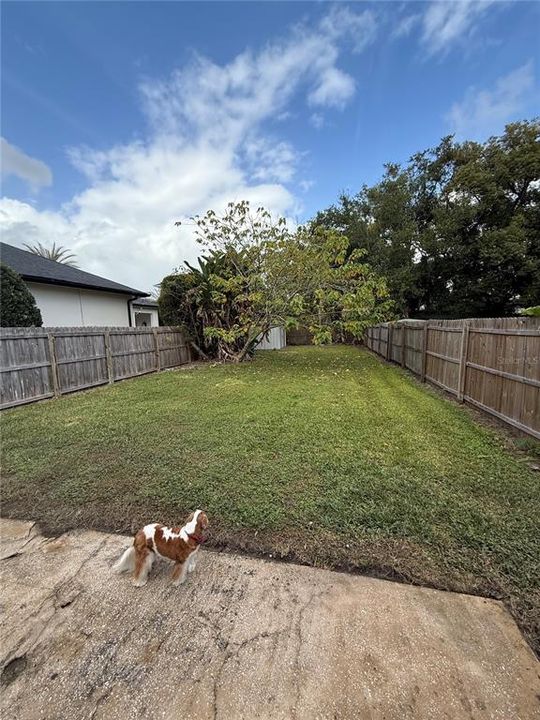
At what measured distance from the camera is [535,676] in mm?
1346

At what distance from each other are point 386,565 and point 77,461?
3184mm

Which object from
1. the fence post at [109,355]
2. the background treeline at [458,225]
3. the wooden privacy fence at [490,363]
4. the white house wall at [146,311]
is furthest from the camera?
the white house wall at [146,311]

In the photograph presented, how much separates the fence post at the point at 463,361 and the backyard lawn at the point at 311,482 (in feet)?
1.31

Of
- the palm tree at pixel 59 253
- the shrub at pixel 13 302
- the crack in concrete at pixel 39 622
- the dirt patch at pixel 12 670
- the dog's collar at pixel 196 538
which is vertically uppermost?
the palm tree at pixel 59 253

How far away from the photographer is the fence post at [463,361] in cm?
548

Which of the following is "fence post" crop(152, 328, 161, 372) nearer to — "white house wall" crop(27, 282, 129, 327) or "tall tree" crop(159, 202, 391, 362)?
"tall tree" crop(159, 202, 391, 362)

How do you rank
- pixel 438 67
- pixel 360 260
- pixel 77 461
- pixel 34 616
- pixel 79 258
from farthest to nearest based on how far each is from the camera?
pixel 79 258, pixel 360 260, pixel 438 67, pixel 77 461, pixel 34 616

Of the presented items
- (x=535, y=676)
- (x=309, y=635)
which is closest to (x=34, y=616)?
(x=309, y=635)

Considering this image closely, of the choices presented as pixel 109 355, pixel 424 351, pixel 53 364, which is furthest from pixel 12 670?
pixel 424 351

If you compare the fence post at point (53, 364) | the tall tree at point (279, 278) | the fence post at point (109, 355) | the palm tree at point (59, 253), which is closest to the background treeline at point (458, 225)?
the tall tree at point (279, 278)

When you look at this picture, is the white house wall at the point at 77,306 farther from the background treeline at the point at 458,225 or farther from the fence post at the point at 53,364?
the background treeline at the point at 458,225

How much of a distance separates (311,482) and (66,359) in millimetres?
6105

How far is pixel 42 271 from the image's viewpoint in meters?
10.3

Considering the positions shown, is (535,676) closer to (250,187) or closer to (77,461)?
(77,461)
